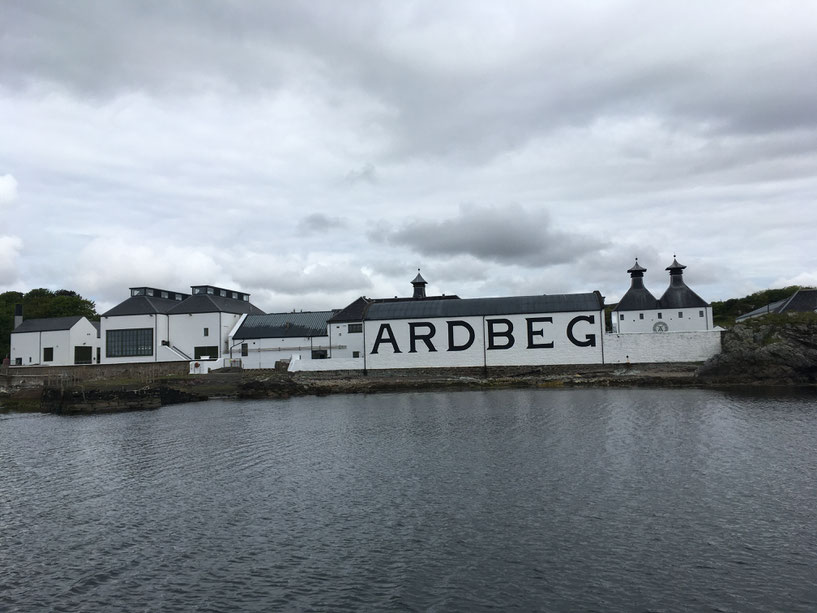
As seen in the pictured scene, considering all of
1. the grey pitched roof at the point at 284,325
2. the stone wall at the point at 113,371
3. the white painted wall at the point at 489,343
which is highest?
the grey pitched roof at the point at 284,325

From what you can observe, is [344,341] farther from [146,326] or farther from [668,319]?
[668,319]

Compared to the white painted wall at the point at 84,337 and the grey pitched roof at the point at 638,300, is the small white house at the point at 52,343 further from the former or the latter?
the grey pitched roof at the point at 638,300

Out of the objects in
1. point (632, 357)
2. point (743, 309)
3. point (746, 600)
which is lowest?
point (746, 600)

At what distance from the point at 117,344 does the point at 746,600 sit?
7201 cm

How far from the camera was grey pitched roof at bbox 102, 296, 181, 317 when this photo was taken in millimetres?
70562

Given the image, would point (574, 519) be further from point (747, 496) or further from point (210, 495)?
point (210, 495)

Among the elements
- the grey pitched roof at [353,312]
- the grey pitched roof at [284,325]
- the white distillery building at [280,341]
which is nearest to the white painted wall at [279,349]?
the white distillery building at [280,341]

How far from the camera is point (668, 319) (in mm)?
69688

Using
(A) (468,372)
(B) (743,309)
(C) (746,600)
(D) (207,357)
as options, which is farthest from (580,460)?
(B) (743,309)

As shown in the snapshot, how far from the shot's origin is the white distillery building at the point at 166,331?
69.6 metres

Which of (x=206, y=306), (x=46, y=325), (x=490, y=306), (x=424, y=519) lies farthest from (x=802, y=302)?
(x=46, y=325)

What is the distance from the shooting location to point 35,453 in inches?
1071

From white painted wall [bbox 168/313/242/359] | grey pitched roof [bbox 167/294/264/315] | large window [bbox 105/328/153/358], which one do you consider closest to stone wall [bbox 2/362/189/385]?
large window [bbox 105/328/153/358]

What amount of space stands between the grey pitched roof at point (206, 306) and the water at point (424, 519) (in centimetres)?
4016
